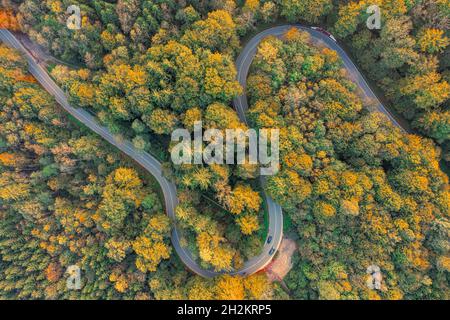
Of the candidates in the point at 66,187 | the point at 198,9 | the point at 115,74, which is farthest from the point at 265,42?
the point at 66,187

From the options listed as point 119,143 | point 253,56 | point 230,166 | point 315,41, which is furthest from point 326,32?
point 119,143

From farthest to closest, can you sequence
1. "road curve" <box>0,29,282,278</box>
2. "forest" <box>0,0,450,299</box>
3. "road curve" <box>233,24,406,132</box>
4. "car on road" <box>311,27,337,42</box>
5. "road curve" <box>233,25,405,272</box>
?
"road curve" <box>0,29,282,278</box>, "road curve" <box>233,24,406,132</box>, "car on road" <box>311,27,337,42</box>, "road curve" <box>233,25,405,272</box>, "forest" <box>0,0,450,299</box>

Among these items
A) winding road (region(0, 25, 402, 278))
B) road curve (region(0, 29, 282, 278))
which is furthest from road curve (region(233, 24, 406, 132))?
road curve (region(0, 29, 282, 278))

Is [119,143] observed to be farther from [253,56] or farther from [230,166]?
[253,56]

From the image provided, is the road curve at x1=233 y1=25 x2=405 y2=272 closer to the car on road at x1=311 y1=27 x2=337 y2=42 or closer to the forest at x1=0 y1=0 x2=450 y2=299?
the car on road at x1=311 y1=27 x2=337 y2=42
